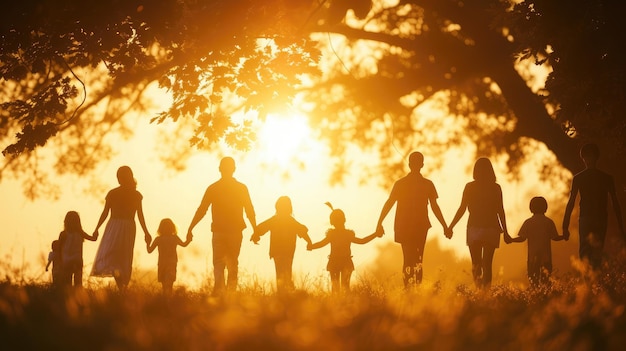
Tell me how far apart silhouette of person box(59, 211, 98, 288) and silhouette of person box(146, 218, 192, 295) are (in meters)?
1.04

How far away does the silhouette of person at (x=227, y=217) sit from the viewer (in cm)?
1386

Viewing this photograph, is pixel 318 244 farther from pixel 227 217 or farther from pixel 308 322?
pixel 308 322

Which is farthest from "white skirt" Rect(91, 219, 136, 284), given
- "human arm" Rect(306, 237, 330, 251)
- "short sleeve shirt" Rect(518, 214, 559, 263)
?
"short sleeve shirt" Rect(518, 214, 559, 263)

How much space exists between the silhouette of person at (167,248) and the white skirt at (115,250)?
1336 millimetres

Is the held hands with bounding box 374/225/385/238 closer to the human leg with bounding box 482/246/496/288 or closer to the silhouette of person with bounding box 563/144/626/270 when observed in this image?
the human leg with bounding box 482/246/496/288

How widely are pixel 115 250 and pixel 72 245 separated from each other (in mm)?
1557

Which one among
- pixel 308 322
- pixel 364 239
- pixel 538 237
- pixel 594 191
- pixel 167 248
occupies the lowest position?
pixel 308 322

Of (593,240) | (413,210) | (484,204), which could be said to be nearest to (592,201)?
(593,240)

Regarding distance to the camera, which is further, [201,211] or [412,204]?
[201,211]

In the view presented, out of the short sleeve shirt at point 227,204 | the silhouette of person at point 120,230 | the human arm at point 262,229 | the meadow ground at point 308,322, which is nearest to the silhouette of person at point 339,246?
the human arm at point 262,229

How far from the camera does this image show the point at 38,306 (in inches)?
348

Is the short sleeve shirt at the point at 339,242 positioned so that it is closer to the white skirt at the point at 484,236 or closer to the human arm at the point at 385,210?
the human arm at the point at 385,210

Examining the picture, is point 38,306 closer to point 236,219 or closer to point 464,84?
point 236,219

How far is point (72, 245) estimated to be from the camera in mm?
14984
